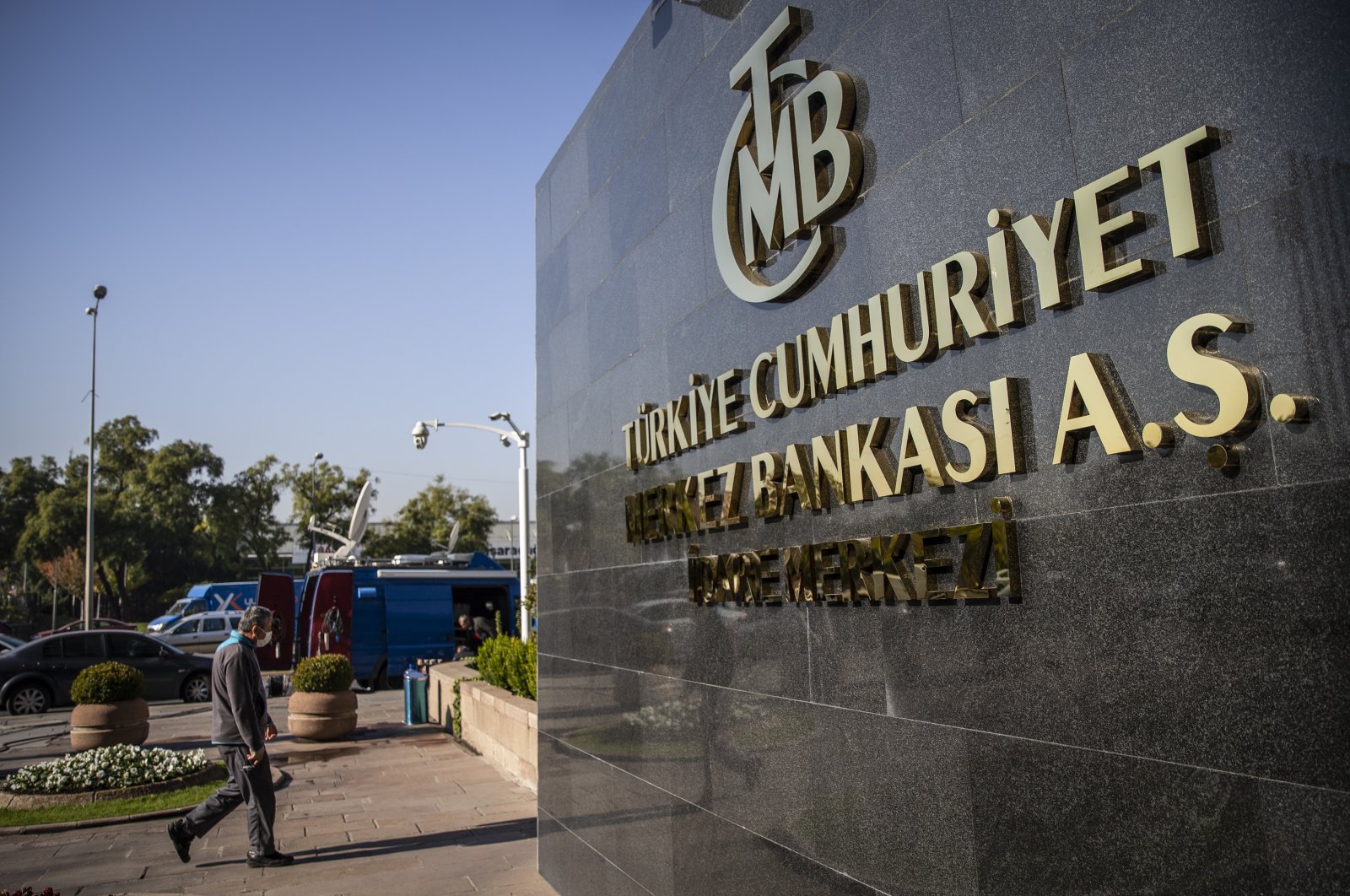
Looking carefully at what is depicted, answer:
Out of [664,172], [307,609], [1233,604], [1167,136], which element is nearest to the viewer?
[1233,604]

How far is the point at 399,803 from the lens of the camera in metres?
10.6

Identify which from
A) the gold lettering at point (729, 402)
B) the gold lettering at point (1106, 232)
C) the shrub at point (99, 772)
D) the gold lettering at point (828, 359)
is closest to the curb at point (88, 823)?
the shrub at point (99, 772)

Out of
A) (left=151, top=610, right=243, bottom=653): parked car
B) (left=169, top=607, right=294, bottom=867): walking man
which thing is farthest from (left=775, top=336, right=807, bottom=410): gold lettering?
(left=151, top=610, right=243, bottom=653): parked car

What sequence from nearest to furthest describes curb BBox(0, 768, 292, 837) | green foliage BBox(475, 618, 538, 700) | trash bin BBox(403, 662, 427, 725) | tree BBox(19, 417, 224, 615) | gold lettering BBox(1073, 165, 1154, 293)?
gold lettering BBox(1073, 165, 1154, 293)
curb BBox(0, 768, 292, 837)
green foliage BBox(475, 618, 538, 700)
trash bin BBox(403, 662, 427, 725)
tree BBox(19, 417, 224, 615)

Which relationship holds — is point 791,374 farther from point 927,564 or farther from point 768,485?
point 927,564

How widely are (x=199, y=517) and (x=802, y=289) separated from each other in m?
60.5

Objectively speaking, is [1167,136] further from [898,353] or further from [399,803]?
[399,803]

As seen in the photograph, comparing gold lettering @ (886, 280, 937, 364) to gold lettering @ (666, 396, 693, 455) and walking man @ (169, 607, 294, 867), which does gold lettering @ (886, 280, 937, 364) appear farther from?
walking man @ (169, 607, 294, 867)

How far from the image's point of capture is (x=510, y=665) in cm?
1337

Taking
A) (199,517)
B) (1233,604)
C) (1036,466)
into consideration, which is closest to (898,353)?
(1036,466)

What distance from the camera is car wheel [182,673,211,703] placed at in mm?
21641

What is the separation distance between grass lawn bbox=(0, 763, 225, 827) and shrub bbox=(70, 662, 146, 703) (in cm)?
291

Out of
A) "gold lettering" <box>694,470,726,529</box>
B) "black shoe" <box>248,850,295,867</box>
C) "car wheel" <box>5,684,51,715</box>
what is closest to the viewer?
"gold lettering" <box>694,470,726,529</box>

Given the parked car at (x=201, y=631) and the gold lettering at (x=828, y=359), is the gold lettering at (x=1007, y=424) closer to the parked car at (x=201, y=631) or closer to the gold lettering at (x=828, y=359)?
the gold lettering at (x=828, y=359)
